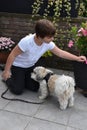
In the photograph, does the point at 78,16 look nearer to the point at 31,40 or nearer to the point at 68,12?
the point at 68,12

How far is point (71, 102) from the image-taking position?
369cm

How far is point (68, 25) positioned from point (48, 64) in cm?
→ 80

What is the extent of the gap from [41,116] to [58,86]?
42 centimetres

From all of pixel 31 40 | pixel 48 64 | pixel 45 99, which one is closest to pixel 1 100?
pixel 45 99

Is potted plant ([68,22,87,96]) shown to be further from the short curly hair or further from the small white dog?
the short curly hair

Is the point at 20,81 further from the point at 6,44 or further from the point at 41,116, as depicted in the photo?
the point at 6,44

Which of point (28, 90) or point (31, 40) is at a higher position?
point (31, 40)

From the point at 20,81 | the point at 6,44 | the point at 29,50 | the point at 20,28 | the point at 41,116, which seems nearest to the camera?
the point at 41,116

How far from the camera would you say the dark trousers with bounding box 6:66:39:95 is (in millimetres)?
4031

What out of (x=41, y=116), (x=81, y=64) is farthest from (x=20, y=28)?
(x=41, y=116)

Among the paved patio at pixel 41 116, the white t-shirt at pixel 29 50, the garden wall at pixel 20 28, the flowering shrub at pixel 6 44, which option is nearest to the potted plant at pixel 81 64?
the paved patio at pixel 41 116

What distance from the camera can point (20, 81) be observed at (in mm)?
4117

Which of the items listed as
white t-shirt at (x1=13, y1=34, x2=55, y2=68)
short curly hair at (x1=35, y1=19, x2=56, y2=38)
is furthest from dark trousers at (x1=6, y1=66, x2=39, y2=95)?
short curly hair at (x1=35, y1=19, x2=56, y2=38)

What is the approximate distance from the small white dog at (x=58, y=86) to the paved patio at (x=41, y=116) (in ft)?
0.37
